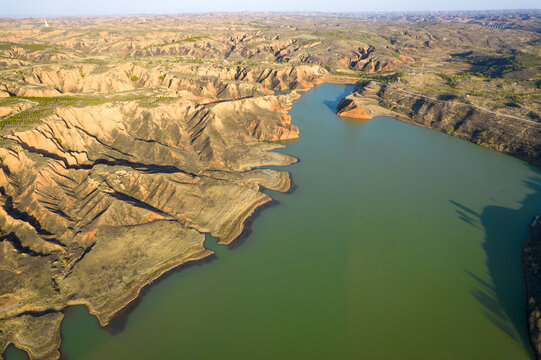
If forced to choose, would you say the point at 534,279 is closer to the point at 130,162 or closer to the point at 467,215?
the point at 467,215

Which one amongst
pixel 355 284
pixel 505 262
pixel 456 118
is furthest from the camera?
pixel 456 118

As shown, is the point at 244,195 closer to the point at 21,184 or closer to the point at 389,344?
the point at 389,344

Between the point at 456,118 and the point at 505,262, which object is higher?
the point at 456,118

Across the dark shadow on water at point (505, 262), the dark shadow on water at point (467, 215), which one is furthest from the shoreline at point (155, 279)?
the dark shadow on water at point (467, 215)

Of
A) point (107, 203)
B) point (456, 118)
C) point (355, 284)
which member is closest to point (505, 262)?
point (355, 284)

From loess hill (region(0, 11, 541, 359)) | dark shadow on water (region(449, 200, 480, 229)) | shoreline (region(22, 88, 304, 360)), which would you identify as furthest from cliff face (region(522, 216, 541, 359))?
shoreline (region(22, 88, 304, 360))

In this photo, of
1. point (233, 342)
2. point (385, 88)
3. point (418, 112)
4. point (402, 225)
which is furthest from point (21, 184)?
point (385, 88)

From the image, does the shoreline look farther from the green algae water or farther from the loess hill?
the green algae water
